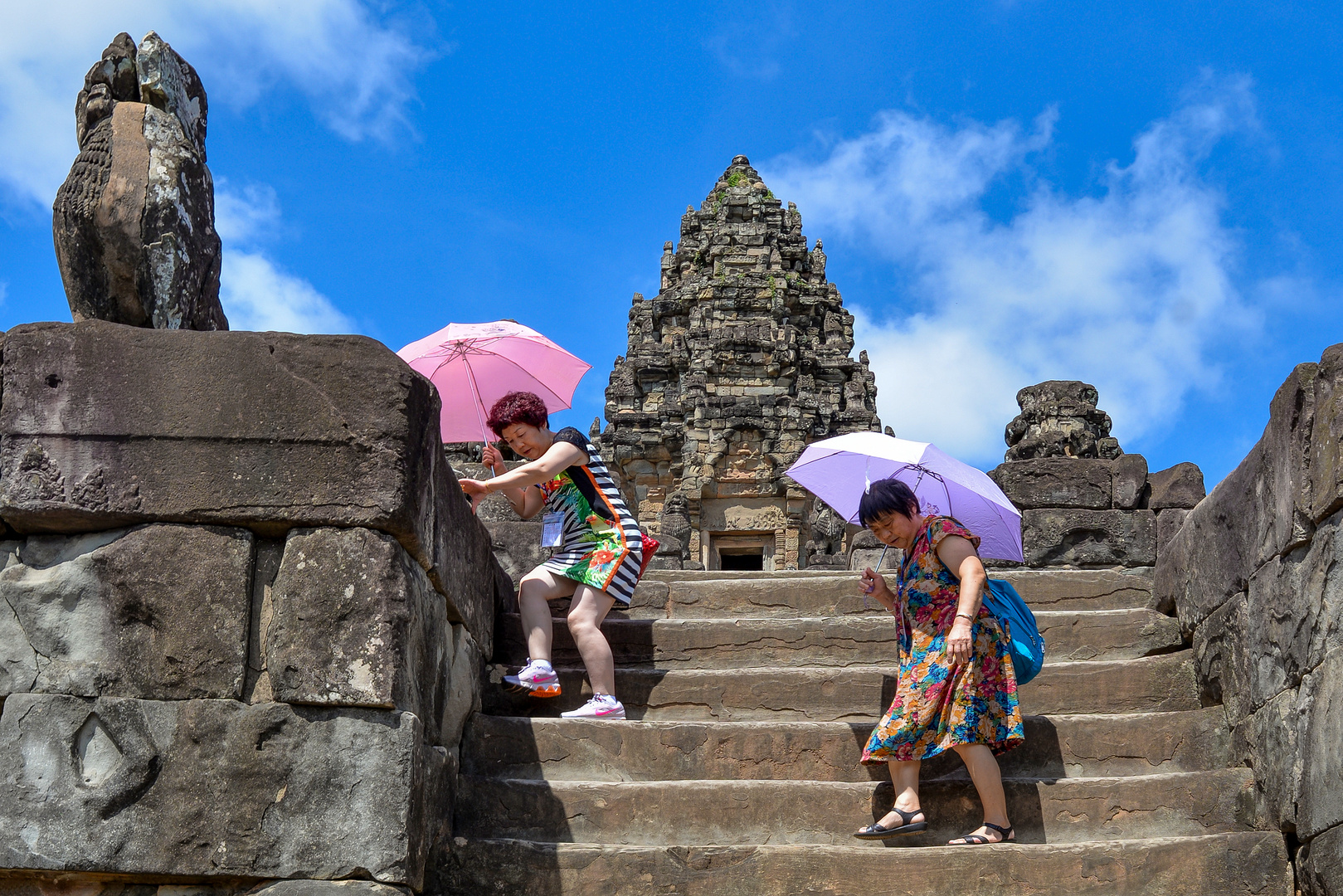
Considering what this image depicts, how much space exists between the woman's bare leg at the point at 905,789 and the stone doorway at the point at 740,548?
1873 cm

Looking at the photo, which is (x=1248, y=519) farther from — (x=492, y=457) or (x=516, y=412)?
(x=492, y=457)

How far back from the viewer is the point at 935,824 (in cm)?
427

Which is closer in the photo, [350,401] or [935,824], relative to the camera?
[350,401]

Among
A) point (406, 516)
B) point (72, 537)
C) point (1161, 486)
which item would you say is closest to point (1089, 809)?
point (406, 516)

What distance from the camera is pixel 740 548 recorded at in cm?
2345

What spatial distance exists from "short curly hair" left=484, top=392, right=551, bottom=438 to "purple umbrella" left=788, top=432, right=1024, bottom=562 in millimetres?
1204

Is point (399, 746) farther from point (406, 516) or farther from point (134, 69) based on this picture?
point (134, 69)

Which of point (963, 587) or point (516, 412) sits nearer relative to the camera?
point (963, 587)

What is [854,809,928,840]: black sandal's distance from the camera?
13.2 feet

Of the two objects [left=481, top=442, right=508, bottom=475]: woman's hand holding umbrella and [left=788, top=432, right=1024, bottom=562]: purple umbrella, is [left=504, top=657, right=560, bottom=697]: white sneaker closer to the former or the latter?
[left=481, top=442, right=508, bottom=475]: woman's hand holding umbrella

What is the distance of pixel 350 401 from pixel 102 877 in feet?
4.99

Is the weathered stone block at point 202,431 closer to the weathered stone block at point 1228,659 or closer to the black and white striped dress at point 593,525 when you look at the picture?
the black and white striped dress at point 593,525

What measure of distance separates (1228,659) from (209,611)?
12.0 feet

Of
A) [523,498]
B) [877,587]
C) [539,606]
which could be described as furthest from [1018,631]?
[523,498]
